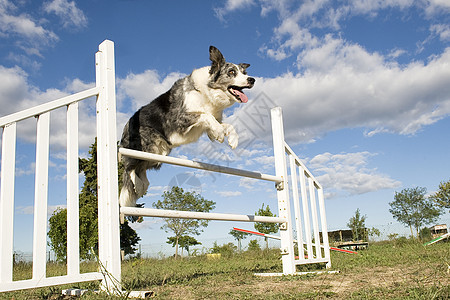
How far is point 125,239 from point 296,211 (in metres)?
10.8

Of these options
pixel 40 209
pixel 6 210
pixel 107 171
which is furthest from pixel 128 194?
pixel 6 210

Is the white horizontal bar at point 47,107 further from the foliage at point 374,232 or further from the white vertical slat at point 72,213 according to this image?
the foliage at point 374,232

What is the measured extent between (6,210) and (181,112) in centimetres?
182

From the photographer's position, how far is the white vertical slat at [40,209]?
232cm

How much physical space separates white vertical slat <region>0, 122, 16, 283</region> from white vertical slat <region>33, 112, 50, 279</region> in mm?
145

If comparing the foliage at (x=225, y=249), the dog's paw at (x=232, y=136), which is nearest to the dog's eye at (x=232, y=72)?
the dog's paw at (x=232, y=136)

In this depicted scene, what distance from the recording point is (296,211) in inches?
173

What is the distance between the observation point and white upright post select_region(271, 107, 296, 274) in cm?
409

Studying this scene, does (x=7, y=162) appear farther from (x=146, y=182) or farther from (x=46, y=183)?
(x=146, y=182)

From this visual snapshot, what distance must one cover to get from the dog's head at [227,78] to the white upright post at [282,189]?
0.85m

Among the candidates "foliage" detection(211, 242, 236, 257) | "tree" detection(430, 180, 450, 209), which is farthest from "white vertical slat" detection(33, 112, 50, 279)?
"tree" detection(430, 180, 450, 209)

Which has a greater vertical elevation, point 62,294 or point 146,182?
point 146,182

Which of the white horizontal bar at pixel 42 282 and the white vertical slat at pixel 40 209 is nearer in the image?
the white horizontal bar at pixel 42 282

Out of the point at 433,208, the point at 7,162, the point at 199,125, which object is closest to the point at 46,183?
the point at 7,162
